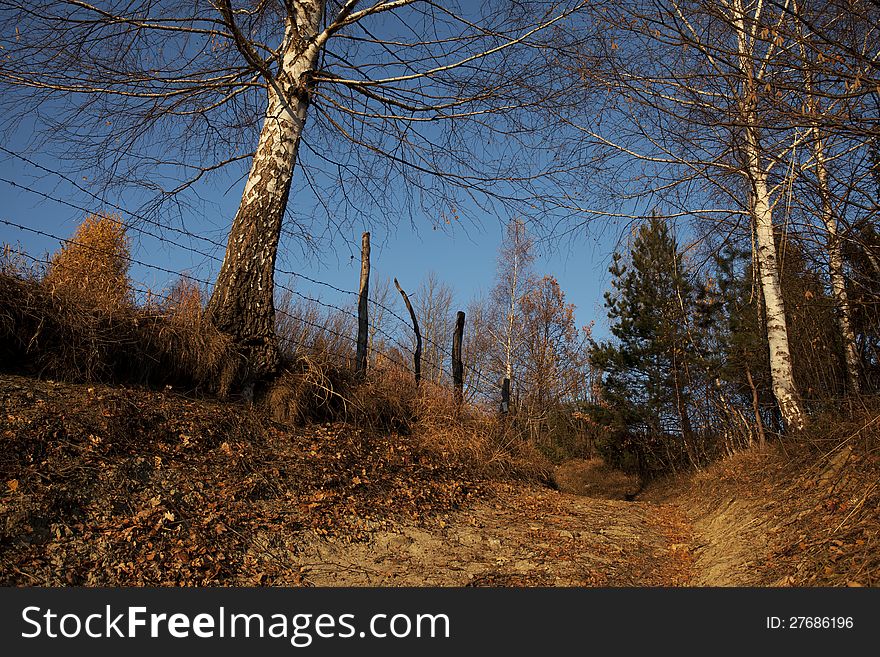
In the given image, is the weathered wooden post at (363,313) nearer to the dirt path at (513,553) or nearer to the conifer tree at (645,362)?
the dirt path at (513,553)

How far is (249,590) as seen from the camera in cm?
383

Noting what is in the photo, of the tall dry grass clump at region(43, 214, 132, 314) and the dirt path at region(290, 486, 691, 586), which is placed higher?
the tall dry grass clump at region(43, 214, 132, 314)

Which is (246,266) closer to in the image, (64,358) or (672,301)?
(64,358)

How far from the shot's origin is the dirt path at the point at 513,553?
4.70 meters

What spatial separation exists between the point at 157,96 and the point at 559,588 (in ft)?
22.4

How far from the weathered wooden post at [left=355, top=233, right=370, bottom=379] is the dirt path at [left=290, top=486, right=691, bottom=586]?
8.47ft

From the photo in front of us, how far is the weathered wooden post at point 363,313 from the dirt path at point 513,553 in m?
2.58

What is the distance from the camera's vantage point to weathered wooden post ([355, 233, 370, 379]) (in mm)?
8617

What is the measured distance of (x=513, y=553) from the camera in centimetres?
543

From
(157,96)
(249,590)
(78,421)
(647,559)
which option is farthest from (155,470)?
(157,96)

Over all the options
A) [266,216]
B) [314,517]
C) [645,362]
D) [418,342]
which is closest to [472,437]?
[418,342]

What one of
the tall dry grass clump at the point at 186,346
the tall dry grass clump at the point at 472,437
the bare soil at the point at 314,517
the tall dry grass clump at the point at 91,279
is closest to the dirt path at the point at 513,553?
the bare soil at the point at 314,517

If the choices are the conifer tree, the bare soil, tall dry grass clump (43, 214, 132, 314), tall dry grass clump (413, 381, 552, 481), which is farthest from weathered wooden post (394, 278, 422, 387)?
the conifer tree

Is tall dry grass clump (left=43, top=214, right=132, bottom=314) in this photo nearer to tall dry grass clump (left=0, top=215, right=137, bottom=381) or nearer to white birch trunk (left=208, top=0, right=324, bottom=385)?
tall dry grass clump (left=0, top=215, right=137, bottom=381)
